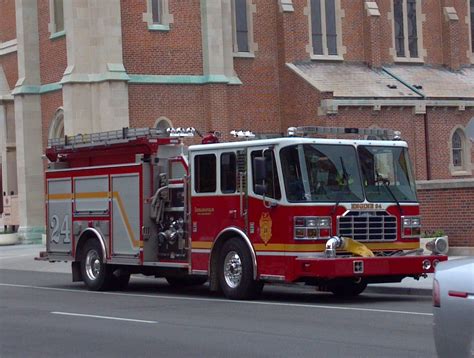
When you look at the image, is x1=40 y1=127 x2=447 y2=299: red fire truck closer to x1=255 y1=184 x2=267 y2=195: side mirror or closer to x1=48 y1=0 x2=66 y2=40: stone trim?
x1=255 y1=184 x2=267 y2=195: side mirror

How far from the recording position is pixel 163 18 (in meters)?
37.9

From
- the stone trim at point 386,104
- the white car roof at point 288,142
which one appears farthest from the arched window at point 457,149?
the white car roof at point 288,142

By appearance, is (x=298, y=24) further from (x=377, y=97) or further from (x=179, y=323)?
(x=179, y=323)

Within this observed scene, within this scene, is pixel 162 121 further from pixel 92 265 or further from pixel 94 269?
pixel 94 269

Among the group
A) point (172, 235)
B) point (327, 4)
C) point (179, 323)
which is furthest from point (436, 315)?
point (327, 4)

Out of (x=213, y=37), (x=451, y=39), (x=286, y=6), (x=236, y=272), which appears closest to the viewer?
(x=236, y=272)

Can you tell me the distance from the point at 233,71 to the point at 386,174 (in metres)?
21.9

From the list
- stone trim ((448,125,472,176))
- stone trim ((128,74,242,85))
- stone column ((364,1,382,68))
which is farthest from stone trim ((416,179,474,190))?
stone column ((364,1,382,68))

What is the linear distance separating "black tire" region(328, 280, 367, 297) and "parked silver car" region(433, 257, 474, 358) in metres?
10.3

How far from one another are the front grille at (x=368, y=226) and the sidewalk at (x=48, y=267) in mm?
1308

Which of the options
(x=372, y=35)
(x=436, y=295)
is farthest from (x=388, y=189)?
(x=372, y=35)

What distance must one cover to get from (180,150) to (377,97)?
22.2 m

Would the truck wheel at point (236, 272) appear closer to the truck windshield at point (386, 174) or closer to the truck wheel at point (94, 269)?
the truck windshield at point (386, 174)

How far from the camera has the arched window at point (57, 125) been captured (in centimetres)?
3841
